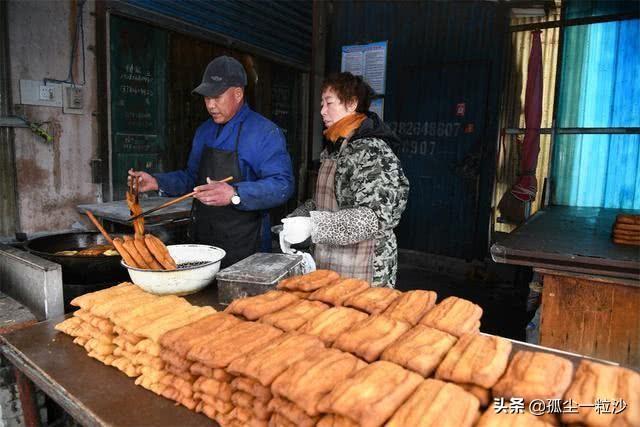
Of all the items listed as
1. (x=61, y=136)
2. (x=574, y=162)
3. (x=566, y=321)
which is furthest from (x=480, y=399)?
(x=574, y=162)

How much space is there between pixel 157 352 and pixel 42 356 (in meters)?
0.61

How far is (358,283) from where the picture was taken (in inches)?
87.0

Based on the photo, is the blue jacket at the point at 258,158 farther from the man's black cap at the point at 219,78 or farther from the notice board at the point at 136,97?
the notice board at the point at 136,97

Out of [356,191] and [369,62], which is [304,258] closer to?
[356,191]

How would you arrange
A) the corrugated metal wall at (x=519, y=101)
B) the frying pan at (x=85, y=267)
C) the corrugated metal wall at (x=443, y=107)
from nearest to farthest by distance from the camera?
1. the frying pan at (x=85, y=267)
2. the corrugated metal wall at (x=519, y=101)
3. the corrugated metal wall at (x=443, y=107)

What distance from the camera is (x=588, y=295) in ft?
10.4

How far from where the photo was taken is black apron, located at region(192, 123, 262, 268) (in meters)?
3.54

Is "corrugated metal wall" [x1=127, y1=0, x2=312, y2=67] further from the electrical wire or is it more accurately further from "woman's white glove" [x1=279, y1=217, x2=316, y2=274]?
"woman's white glove" [x1=279, y1=217, x2=316, y2=274]

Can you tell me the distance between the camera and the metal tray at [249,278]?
2.25 meters

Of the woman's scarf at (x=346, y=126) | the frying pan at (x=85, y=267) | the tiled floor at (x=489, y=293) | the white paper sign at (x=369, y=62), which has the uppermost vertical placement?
the white paper sign at (x=369, y=62)

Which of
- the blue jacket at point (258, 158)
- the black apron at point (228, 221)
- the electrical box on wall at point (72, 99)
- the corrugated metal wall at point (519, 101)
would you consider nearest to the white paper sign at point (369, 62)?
the corrugated metal wall at point (519, 101)

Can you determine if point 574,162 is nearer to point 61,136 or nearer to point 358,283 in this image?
point 358,283

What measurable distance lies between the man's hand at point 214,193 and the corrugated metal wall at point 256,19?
350 cm

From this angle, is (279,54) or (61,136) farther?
(279,54)
